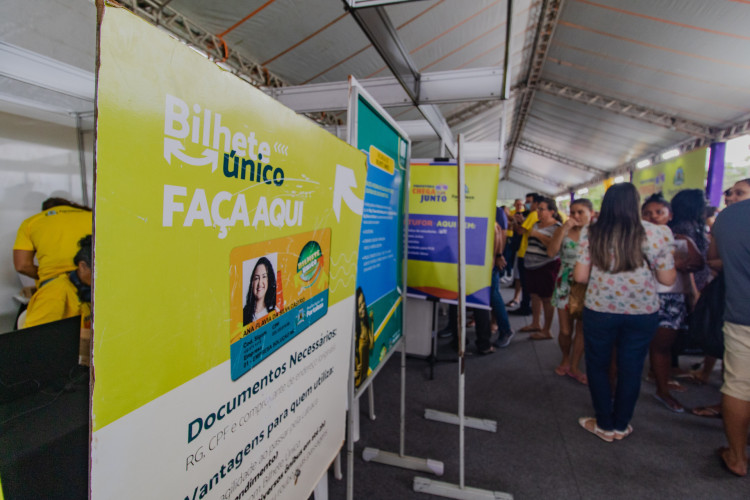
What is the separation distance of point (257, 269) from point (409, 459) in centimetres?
164

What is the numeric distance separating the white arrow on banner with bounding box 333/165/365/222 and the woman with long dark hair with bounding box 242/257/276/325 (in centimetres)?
34

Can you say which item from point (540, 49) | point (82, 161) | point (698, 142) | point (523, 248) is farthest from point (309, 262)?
point (698, 142)

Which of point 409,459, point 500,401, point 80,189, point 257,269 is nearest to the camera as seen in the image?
point 257,269

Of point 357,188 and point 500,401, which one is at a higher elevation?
point 357,188

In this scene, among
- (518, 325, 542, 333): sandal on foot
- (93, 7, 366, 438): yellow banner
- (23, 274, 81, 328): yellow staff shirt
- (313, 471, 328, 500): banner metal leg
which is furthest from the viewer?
(518, 325, 542, 333): sandal on foot

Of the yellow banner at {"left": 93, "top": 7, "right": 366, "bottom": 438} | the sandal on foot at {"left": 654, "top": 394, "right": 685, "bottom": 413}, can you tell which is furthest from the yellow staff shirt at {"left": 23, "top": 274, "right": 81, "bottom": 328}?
the sandal on foot at {"left": 654, "top": 394, "right": 685, "bottom": 413}

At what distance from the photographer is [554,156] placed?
14211 mm

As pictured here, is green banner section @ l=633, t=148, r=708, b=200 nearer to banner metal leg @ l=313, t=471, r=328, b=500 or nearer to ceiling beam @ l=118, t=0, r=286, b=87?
ceiling beam @ l=118, t=0, r=286, b=87

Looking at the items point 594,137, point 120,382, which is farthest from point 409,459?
point 594,137

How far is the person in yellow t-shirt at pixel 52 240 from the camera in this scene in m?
1.89

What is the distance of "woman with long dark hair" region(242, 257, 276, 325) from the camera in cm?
66

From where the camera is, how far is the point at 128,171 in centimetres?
40

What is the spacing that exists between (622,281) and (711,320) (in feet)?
2.54

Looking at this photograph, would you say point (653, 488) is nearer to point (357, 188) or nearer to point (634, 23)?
point (357, 188)
